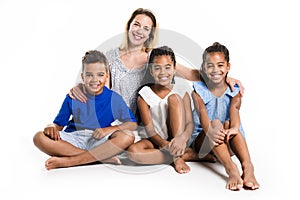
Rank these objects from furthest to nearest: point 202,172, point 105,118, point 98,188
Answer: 1. point 105,118
2. point 202,172
3. point 98,188

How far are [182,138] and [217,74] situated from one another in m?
0.33

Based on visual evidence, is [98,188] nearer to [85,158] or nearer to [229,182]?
[85,158]

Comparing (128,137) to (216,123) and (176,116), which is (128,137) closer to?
(176,116)

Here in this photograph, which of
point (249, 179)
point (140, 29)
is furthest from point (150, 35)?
point (249, 179)

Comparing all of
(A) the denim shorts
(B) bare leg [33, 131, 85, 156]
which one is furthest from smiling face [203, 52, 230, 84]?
(B) bare leg [33, 131, 85, 156]

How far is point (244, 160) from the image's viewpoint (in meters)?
2.15

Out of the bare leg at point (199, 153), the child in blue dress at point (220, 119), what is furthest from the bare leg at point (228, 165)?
the bare leg at point (199, 153)

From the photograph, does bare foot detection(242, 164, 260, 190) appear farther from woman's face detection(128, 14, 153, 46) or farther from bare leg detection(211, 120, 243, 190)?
woman's face detection(128, 14, 153, 46)

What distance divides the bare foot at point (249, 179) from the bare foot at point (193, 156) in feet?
0.79

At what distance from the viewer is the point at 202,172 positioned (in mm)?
2195

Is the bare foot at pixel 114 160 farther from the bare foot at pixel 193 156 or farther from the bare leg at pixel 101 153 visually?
the bare foot at pixel 193 156

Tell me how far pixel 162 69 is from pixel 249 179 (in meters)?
0.64

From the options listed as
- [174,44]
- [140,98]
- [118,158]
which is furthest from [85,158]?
[174,44]

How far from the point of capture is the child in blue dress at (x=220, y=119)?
6.98 ft
